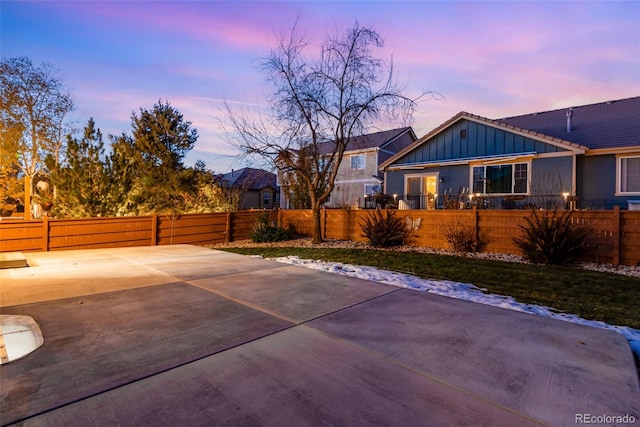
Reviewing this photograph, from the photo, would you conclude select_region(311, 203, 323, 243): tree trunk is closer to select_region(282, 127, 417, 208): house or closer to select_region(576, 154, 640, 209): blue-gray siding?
select_region(576, 154, 640, 209): blue-gray siding

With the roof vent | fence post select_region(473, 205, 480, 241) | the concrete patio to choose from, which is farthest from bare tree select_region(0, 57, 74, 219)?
the roof vent

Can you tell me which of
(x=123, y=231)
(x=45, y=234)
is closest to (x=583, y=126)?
(x=123, y=231)

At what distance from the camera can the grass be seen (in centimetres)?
434

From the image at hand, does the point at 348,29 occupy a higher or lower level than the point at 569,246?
higher

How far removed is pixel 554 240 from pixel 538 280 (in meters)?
2.16

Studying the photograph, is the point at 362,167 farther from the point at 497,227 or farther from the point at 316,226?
the point at 497,227

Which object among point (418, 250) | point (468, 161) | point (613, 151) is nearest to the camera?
point (418, 250)

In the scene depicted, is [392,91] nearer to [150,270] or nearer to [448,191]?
[448,191]

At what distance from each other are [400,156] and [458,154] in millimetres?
2879

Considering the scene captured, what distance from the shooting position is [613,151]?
1148 cm

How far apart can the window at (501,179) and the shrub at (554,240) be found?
214 inches

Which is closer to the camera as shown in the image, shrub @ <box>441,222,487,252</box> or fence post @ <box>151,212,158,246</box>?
shrub @ <box>441,222,487,252</box>

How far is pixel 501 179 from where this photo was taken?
13.4 metres

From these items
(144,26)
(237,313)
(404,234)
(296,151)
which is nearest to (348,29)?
(296,151)
